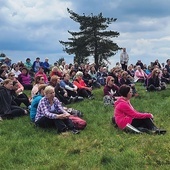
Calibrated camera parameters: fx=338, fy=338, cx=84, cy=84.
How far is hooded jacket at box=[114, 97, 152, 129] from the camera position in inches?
386

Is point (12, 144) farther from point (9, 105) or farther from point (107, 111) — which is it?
point (107, 111)

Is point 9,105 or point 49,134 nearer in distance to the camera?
point 49,134

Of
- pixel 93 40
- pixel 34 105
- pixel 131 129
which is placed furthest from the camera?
pixel 93 40

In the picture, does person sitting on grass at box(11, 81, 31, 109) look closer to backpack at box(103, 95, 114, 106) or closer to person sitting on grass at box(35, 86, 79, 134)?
backpack at box(103, 95, 114, 106)

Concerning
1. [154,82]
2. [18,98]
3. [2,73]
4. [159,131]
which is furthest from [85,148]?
[154,82]

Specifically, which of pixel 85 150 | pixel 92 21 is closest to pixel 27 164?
pixel 85 150

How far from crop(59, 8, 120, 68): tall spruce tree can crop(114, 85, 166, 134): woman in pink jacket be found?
118ft

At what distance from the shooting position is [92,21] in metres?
46.3

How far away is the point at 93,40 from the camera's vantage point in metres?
46.5

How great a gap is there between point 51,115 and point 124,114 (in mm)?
Answer: 2164

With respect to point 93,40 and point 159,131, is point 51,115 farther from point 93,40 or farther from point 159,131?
point 93,40

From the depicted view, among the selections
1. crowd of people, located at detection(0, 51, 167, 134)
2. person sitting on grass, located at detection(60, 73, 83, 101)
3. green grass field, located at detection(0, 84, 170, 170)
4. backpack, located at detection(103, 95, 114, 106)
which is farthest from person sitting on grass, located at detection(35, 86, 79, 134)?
person sitting on grass, located at detection(60, 73, 83, 101)

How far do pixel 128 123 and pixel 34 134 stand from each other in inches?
108

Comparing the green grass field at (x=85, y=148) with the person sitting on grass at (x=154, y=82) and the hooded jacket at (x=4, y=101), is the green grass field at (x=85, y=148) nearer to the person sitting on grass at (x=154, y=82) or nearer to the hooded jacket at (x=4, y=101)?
the hooded jacket at (x=4, y=101)
